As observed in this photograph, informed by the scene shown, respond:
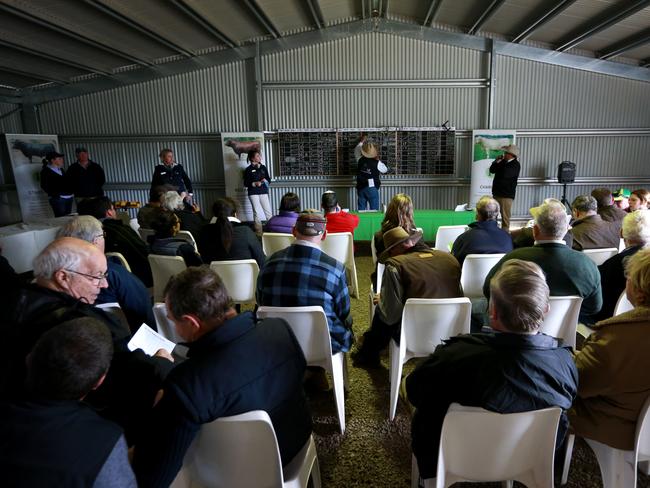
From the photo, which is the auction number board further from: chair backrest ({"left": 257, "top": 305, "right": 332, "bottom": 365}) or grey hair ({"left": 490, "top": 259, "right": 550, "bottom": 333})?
grey hair ({"left": 490, "top": 259, "right": 550, "bottom": 333})

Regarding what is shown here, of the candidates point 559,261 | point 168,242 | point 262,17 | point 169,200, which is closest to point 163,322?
point 168,242

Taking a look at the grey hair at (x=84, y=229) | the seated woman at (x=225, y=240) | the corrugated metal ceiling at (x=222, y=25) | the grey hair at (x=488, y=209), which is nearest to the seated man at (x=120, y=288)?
the grey hair at (x=84, y=229)

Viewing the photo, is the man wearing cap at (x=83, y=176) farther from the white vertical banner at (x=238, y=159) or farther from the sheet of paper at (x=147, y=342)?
the sheet of paper at (x=147, y=342)

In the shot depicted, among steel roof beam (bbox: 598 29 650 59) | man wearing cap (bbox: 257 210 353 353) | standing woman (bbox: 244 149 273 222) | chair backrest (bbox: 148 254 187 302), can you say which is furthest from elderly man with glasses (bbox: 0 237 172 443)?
steel roof beam (bbox: 598 29 650 59)

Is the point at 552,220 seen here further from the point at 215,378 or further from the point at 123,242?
the point at 123,242

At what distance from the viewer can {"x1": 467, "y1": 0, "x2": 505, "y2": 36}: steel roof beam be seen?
251 inches

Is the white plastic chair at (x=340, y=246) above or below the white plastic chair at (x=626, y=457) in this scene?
above

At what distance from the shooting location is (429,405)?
1484 millimetres

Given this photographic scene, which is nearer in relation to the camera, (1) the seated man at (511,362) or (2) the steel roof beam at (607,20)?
(1) the seated man at (511,362)

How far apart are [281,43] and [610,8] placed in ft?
17.7

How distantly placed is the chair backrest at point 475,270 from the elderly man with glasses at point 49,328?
2047 millimetres

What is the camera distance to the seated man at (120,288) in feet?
7.04

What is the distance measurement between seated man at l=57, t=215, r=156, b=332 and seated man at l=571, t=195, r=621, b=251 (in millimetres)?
3336

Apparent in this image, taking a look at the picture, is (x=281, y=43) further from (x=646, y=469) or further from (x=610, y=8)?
(x=646, y=469)
